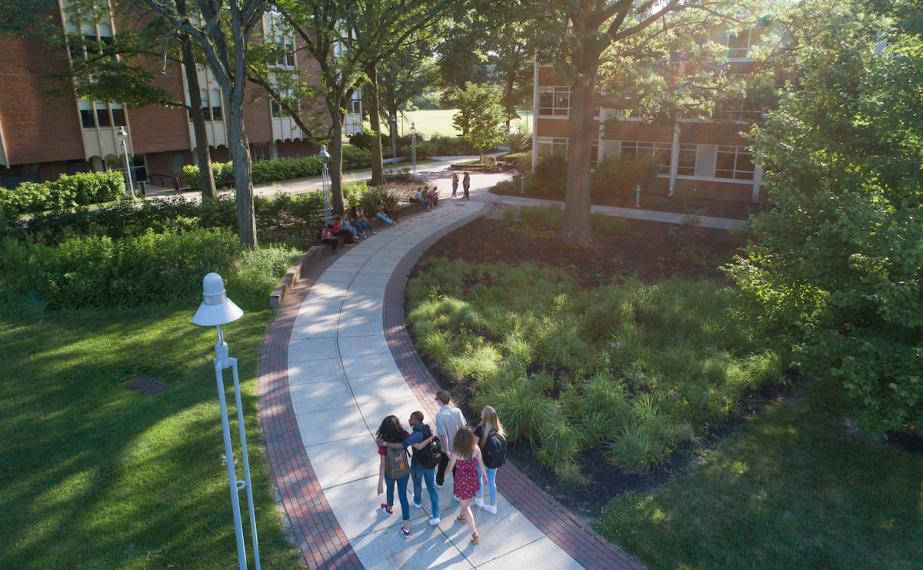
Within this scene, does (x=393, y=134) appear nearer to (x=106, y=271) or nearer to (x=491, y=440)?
(x=106, y=271)

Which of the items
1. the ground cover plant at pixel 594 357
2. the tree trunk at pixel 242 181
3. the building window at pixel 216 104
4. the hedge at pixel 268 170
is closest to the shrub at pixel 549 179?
the hedge at pixel 268 170

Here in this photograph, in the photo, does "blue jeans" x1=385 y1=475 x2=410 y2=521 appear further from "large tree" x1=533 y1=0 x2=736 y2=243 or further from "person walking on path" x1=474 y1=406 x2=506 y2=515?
"large tree" x1=533 y1=0 x2=736 y2=243

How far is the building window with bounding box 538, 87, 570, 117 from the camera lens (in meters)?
36.4

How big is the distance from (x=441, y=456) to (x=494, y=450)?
660 mm

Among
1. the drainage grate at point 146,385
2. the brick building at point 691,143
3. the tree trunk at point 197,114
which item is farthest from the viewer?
the brick building at point 691,143

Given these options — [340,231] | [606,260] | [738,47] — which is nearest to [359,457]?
[340,231]

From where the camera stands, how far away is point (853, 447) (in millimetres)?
9039

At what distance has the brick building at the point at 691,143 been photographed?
2995cm

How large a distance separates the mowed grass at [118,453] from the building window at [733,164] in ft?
86.3

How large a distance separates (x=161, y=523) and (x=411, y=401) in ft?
13.6

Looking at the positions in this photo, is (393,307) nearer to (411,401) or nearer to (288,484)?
(411,401)

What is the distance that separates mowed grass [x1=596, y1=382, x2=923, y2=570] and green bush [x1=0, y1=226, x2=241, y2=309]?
11.5 m

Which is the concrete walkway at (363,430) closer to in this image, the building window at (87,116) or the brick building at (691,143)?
the brick building at (691,143)

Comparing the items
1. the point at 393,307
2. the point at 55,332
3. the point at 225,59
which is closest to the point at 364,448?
the point at 393,307
